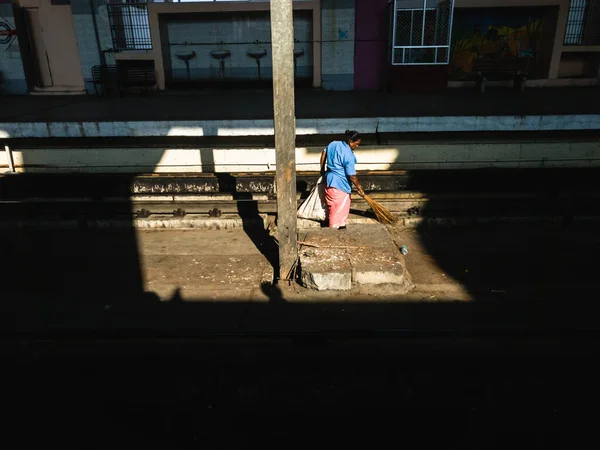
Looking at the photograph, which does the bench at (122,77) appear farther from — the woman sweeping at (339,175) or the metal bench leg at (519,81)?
the metal bench leg at (519,81)

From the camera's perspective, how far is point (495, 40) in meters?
14.7

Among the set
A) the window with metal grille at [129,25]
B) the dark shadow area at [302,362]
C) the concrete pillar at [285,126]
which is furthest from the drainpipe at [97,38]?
the concrete pillar at [285,126]

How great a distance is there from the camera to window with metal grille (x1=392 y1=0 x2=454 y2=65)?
40.2 feet

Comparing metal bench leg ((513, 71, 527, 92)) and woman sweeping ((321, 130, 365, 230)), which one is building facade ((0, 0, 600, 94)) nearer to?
metal bench leg ((513, 71, 527, 92))

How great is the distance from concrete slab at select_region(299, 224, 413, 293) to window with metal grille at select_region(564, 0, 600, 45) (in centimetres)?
1333

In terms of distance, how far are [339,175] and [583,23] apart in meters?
13.4

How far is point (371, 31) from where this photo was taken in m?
13.6

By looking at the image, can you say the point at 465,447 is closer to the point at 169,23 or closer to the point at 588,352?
the point at 588,352

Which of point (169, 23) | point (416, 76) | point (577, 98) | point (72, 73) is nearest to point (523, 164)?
point (577, 98)

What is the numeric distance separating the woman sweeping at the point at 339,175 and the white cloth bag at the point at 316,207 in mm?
224

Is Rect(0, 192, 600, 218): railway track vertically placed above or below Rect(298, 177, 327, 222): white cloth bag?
below

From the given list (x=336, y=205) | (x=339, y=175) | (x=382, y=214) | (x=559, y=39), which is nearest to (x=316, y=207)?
(x=336, y=205)

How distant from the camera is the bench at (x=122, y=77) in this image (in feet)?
45.8

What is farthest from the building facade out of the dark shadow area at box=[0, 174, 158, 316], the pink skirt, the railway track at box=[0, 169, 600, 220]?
the pink skirt
